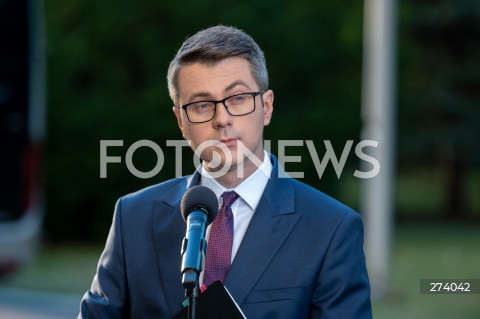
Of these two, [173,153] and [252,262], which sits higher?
[252,262]

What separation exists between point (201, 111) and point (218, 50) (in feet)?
0.61

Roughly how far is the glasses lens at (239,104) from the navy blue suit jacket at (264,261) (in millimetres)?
257

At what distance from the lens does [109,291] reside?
312cm

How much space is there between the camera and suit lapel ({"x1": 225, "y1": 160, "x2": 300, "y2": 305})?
119 inches

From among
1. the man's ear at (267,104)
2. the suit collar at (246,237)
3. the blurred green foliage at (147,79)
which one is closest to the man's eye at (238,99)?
the man's ear at (267,104)

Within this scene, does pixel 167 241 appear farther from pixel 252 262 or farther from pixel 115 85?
pixel 115 85

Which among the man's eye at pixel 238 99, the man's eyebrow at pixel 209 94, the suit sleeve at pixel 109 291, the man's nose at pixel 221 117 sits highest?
the man's eyebrow at pixel 209 94

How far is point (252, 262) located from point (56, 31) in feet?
45.1

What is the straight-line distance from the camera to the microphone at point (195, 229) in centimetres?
258

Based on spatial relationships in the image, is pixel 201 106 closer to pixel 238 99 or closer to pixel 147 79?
pixel 238 99

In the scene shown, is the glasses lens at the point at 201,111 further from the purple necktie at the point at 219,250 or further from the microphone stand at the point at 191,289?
the microphone stand at the point at 191,289

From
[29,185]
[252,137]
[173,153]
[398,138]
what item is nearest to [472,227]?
[398,138]

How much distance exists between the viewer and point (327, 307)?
2922 mm

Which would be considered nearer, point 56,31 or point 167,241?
point 167,241
